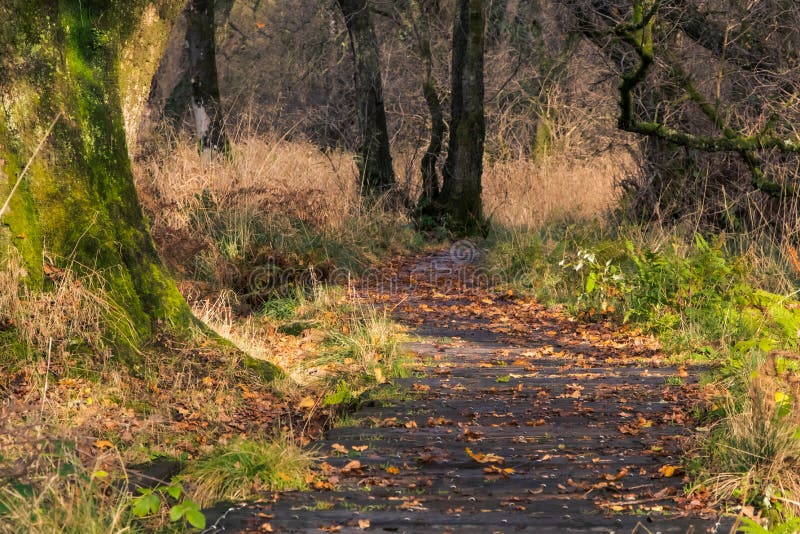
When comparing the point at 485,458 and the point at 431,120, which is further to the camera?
the point at 431,120

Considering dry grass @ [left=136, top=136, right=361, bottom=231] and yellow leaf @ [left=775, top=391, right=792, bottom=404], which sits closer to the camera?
yellow leaf @ [left=775, top=391, right=792, bottom=404]

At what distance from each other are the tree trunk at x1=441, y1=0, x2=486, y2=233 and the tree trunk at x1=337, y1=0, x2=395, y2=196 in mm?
1151

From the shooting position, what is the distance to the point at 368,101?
18.7 m

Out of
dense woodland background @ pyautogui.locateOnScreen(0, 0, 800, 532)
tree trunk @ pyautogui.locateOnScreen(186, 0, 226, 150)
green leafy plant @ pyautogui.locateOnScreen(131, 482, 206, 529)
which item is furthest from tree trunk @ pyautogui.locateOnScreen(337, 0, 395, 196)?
green leafy plant @ pyautogui.locateOnScreen(131, 482, 206, 529)

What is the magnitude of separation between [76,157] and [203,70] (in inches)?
500

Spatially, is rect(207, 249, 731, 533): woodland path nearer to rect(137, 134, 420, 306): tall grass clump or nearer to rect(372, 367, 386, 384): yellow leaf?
rect(372, 367, 386, 384): yellow leaf

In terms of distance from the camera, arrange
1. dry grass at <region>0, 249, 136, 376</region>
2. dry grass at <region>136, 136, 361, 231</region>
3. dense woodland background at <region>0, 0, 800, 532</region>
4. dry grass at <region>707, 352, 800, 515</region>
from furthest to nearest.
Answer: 1. dry grass at <region>136, 136, 361, 231</region>
2. dry grass at <region>0, 249, 136, 376</region>
3. dense woodland background at <region>0, 0, 800, 532</region>
4. dry grass at <region>707, 352, 800, 515</region>

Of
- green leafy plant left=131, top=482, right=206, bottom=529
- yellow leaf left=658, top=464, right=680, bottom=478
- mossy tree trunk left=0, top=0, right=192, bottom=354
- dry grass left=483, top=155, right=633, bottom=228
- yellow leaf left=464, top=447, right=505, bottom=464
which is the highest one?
mossy tree trunk left=0, top=0, right=192, bottom=354

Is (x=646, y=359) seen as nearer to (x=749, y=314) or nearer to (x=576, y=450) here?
(x=749, y=314)

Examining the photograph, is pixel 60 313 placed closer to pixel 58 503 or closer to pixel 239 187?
pixel 58 503

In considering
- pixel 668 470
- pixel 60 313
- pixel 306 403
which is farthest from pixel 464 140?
pixel 668 470

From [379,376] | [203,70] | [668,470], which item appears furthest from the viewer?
[203,70]

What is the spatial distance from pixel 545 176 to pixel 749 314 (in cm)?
1046

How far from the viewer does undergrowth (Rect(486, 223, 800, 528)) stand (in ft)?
16.5
